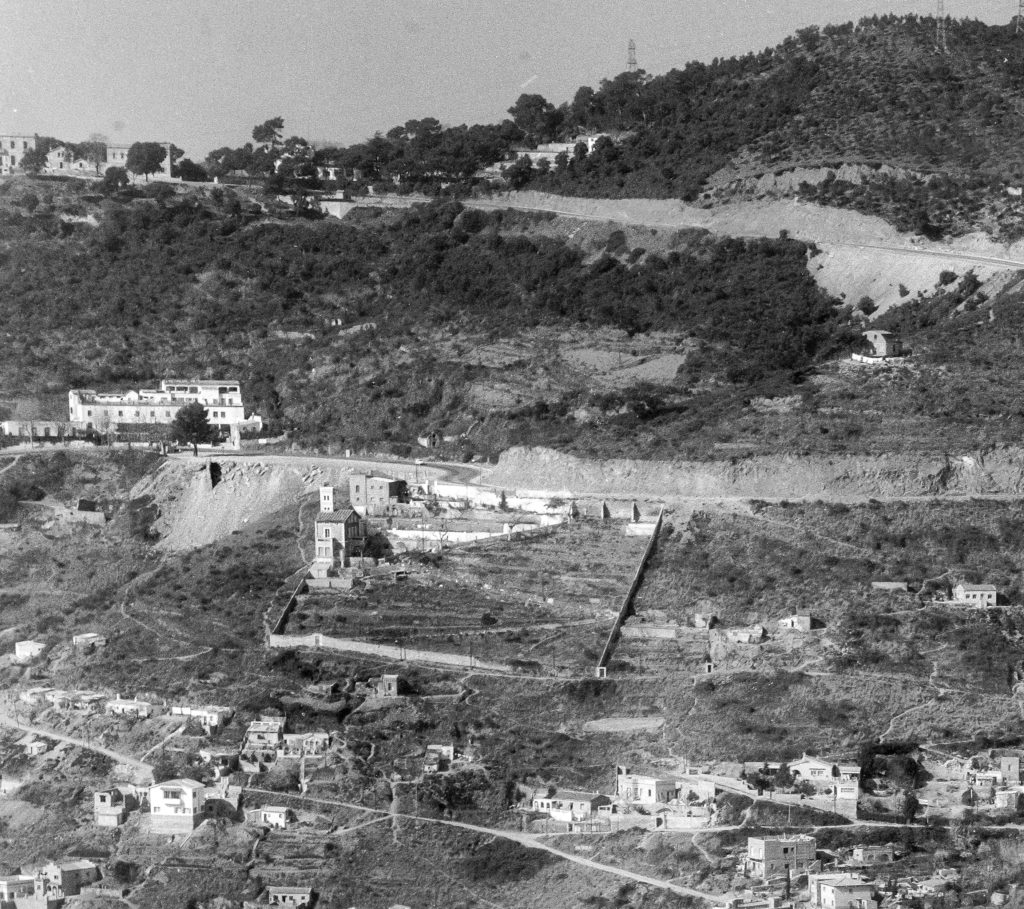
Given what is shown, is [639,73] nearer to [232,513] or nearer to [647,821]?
[232,513]

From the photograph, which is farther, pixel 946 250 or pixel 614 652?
pixel 946 250

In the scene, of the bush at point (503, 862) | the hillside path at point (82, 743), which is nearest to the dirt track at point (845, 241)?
the hillside path at point (82, 743)

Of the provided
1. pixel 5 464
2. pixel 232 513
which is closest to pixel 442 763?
pixel 232 513

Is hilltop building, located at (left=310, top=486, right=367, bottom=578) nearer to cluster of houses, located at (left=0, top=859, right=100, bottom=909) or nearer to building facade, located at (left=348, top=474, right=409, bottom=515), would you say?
building facade, located at (left=348, top=474, right=409, bottom=515)

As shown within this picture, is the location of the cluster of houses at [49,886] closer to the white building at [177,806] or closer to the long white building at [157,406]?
the white building at [177,806]

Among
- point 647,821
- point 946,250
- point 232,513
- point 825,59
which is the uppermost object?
point 825,59

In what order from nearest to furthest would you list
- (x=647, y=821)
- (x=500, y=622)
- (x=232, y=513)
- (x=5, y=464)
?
(x=647, y=821) → (x=500, y=622) → (x=232, y=513) → (x=5, y=464)

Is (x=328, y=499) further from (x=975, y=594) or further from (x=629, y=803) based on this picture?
(x=629, y=803)
